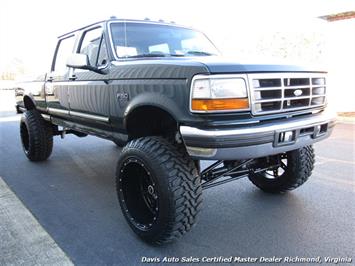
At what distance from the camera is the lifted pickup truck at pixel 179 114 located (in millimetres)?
2172

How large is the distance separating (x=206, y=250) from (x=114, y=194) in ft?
4.93

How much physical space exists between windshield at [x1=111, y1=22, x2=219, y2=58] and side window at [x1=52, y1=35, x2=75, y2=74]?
1.06m

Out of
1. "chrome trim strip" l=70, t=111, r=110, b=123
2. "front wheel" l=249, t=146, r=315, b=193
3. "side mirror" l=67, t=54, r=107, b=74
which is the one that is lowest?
"front wheel" l=249, t=146, r=315, b=193

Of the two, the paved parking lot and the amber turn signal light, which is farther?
the paved parking lot

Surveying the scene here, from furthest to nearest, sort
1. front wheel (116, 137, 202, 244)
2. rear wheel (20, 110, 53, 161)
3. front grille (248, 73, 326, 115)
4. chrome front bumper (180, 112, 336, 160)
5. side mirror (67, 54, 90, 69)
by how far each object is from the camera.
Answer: rear wheel (20, 110, 53, 161) < side mirror (67, 54, 90, 69) < front wheel (116, 137, 202, 244) < front grille (248, 73, 326, 115) < chrome front bumper (180, 112, 336, 160)

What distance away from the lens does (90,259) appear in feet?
7.97

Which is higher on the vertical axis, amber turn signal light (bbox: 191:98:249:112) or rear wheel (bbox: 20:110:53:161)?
amber turn signal light (bbox: 191:98:249:112)

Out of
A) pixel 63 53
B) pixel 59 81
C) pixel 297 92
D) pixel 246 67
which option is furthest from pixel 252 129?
pixel 63 53

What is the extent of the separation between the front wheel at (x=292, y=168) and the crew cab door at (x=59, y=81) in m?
2.55

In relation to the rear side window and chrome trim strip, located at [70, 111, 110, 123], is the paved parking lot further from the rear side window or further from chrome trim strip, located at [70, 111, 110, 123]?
the rear side window

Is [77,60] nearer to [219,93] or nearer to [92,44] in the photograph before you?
[92,44]

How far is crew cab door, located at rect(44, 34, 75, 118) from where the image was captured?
13.2 ft

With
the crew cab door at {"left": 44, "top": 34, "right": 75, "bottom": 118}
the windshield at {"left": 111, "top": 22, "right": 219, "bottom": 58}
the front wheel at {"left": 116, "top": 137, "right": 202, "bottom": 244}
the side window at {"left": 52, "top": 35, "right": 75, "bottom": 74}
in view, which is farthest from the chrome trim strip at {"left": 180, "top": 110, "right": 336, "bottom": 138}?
the side window at {"left": 52, "top": 35, "right": 75, "bottom": 74}

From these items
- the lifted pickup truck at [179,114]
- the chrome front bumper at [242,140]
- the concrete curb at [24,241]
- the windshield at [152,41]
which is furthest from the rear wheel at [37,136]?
the chrome front bumper at [242,140]
